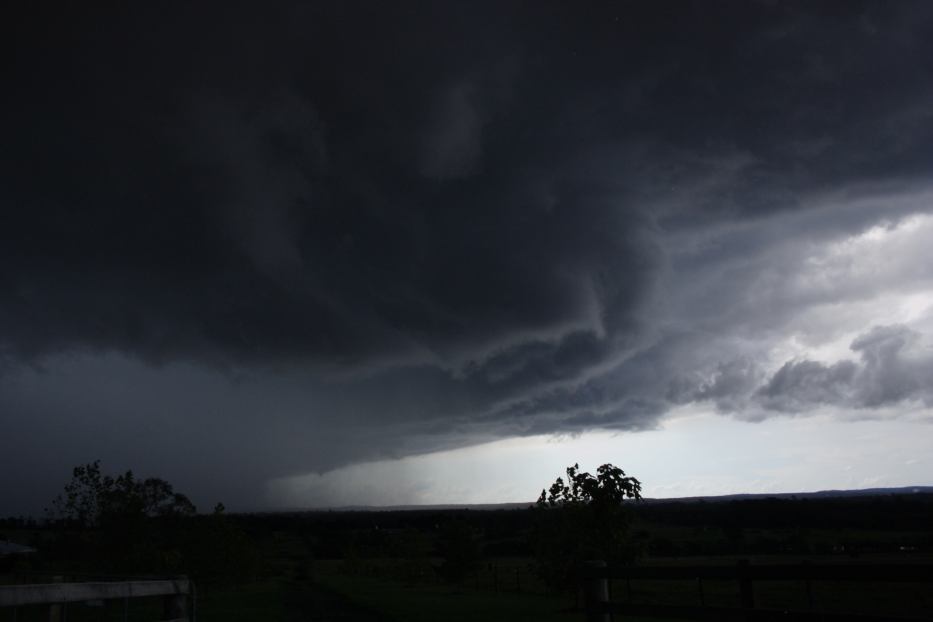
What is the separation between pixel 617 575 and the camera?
33.6 ft

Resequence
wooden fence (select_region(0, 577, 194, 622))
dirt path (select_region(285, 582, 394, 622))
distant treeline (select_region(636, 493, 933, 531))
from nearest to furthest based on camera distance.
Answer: wooden fence (select_region(0, 577, 194, 622))
dirt path (select_region(285, 582, 394, 622))
distant treeline (select_region(636, 493, 933, 531))

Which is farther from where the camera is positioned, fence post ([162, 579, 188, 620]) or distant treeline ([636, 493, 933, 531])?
distant treeline ([636, 493, 933, 531])

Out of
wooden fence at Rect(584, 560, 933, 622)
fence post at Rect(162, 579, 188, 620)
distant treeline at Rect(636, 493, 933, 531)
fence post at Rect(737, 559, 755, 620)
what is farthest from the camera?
distant treeline at Rect(636, 493, 933, 531)

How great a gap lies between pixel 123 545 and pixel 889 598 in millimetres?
38431

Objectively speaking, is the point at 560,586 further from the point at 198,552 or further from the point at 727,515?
the point at 727,515

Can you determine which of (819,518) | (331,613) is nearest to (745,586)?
(331,613)

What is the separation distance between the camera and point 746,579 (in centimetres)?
803

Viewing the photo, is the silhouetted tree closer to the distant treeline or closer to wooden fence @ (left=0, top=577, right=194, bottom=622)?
wooden fence @ (left=0, top=577, right=194, bottom=622)

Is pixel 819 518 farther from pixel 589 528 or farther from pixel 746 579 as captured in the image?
pixel 746 579

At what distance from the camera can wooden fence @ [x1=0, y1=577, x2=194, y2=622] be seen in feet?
15.1

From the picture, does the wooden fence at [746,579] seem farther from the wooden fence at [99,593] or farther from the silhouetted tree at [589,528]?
the silhouetted tree at [589,528]

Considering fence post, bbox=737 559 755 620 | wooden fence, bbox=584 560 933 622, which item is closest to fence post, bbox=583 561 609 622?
wooden fence, bbox=584 560 933 622

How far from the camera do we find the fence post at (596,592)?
1049 cm

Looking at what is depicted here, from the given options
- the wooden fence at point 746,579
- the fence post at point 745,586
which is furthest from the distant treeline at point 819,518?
the fence post at point 745,586
